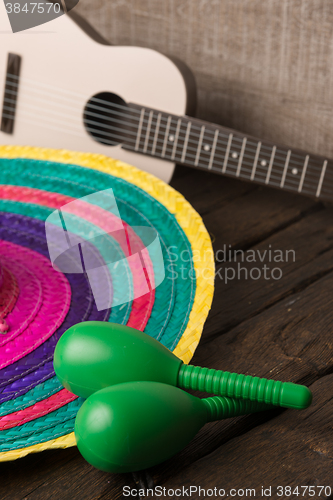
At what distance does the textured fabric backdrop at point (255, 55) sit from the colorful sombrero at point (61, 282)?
0.95ft

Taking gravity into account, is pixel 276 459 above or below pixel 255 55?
below

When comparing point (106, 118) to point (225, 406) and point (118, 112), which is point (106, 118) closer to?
point (118, 112)

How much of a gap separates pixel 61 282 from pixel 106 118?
34 centimetres

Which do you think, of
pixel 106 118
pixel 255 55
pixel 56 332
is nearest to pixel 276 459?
pixel 56 332

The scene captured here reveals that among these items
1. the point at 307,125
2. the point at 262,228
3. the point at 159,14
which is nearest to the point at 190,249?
the point at 262,228

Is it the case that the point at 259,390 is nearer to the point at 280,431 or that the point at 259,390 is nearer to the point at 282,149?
the point at 280,431

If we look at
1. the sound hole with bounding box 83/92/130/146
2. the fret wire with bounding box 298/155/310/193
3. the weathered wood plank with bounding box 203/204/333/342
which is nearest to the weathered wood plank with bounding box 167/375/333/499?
the weathered wood plank with bounding box 203/204/333/342

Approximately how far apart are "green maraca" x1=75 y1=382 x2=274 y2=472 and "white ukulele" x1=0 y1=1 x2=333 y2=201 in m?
0.46

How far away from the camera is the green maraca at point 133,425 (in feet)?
1.06

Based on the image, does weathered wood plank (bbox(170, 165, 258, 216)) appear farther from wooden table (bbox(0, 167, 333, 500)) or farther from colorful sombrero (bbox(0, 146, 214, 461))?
colorful sombrero (bbox(0, 146, 214, 461))

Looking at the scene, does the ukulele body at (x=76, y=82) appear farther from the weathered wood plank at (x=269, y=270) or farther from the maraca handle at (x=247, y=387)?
the maraca handle at (x=247, y=387)

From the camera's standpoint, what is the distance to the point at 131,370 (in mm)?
361

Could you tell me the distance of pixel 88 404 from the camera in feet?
1.10

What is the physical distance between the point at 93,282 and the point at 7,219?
0.18 meters
